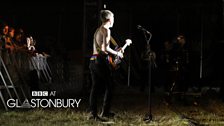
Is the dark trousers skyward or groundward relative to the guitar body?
groundward

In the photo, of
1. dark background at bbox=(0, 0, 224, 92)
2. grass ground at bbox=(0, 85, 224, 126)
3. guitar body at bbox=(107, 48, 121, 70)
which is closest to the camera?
grass ground at bbox=(0, 85, 224, 126)

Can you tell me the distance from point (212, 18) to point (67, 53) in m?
5.82

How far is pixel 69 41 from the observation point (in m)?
16.0

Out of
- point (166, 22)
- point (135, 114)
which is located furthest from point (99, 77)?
point (166, 22)

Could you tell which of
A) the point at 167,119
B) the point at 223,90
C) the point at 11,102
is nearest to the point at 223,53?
the point at 223,90

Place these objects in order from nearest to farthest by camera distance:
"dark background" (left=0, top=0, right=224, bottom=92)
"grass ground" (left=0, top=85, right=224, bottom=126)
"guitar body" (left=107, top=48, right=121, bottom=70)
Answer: "grass ground" (left=0, top=85, right=224, bottom=126)
"guitar body" (left=107, top=48, right=121, bottom=70)
"dark background" (left=0, top=0, right=224, bottom=92)

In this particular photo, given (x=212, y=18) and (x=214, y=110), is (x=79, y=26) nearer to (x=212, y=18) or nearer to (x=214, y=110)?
(x=212, y=18)

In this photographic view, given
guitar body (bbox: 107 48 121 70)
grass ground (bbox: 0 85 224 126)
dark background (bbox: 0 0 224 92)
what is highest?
dark background (bbox: 0 0 224 92)

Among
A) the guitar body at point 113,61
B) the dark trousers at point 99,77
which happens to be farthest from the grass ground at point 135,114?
the guitar body at point 113,61

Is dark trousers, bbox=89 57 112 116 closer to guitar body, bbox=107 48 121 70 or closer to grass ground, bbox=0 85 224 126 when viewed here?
guitar body, bbox=107 48 121 70

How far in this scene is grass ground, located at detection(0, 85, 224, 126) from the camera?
695cm

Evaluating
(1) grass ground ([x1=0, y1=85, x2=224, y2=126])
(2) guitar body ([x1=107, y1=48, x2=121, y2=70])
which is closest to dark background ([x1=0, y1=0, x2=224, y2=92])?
(1) grass ground ([x1=0, y1=85, x2=224, y2=126])

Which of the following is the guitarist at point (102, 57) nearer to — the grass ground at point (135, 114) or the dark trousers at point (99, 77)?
the dark trousers at point (99, 77)

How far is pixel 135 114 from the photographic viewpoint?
809 centimetres
